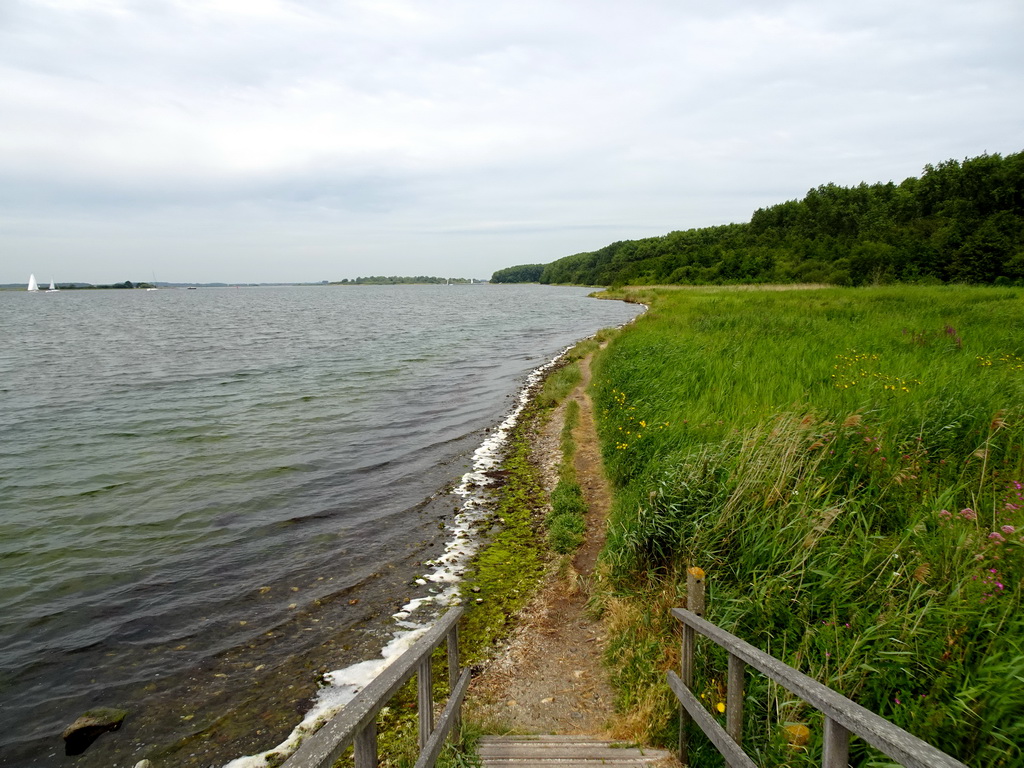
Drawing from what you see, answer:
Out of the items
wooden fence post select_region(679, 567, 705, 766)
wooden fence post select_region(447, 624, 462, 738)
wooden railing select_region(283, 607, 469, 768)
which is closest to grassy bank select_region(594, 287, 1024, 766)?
wooden fence post select_region(679, 567, 705, 766)

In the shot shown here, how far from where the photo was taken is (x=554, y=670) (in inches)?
247

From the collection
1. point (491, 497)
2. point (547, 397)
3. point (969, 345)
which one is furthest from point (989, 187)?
point (491, 497)

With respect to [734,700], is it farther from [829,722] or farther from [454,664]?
[454,664]

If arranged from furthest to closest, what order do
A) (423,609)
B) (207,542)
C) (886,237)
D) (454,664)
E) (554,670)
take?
(886,237), (207,542), (423,609), (554,670), (454,664)

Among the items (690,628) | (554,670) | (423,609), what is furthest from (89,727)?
(690,628)

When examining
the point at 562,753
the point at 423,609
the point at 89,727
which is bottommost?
the point at 89,727

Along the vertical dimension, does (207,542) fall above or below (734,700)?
below

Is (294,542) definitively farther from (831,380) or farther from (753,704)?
(831,380)

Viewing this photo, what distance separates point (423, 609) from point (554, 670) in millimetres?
2430

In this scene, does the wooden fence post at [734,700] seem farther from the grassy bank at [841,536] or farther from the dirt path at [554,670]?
the dirt path at [554,670]

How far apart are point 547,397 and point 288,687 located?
14434 mm

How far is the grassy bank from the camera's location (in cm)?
359

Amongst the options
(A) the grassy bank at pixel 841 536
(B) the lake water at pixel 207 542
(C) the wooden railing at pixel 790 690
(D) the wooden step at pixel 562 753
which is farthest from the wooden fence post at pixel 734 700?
(B) the lake water at pixel 207 542

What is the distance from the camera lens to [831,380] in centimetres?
1105
